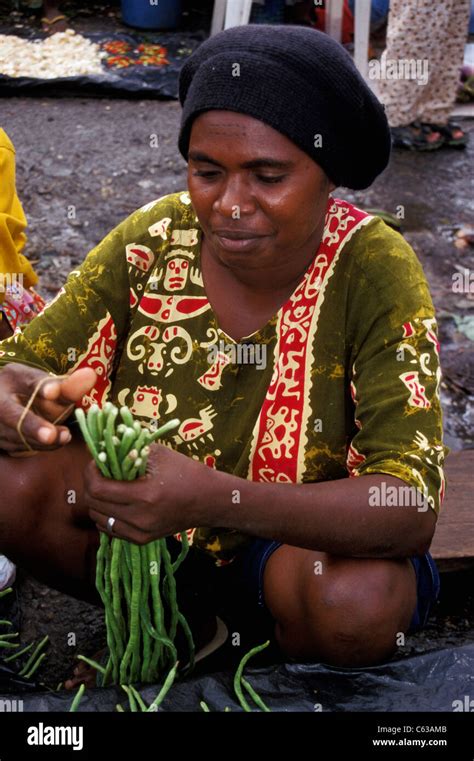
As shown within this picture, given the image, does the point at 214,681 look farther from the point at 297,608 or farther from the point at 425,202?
the point at 425,202

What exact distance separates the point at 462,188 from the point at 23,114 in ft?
8.02

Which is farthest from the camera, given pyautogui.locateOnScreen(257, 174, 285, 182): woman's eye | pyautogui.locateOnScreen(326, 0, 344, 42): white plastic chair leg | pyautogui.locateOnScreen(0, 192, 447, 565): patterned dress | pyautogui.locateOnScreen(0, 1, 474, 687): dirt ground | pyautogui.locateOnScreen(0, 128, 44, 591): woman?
pyautogui.locateOnScreen(326, 0, 344, 42): white plastic chair leg

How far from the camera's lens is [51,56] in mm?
5754

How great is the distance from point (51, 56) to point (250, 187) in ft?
15.0

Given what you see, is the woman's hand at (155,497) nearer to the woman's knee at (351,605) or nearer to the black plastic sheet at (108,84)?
the woman's knee at (351,605)

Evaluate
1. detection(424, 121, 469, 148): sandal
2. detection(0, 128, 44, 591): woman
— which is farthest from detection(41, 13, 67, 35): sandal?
detection(0, 128, 44, 591): woman

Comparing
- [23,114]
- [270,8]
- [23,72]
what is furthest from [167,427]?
[270,8]

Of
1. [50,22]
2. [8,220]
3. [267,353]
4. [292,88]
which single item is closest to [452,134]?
[50,22]

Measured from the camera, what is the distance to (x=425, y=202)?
180 inches

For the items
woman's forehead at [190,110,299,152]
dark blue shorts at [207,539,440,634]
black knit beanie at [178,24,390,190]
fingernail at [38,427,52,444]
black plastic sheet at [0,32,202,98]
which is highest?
black knit beanie at [178,24,390,190]

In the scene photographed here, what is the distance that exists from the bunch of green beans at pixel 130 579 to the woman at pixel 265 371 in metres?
0.06

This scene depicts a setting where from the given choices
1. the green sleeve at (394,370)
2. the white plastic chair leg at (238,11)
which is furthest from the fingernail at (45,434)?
the white plastic chair leg at (238,11)

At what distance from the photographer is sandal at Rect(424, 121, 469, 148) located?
16.7 feet

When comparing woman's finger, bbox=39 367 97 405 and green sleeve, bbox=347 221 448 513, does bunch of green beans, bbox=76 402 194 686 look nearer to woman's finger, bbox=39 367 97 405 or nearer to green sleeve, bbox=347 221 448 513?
woman's finger, bbox=39 367 97 405
